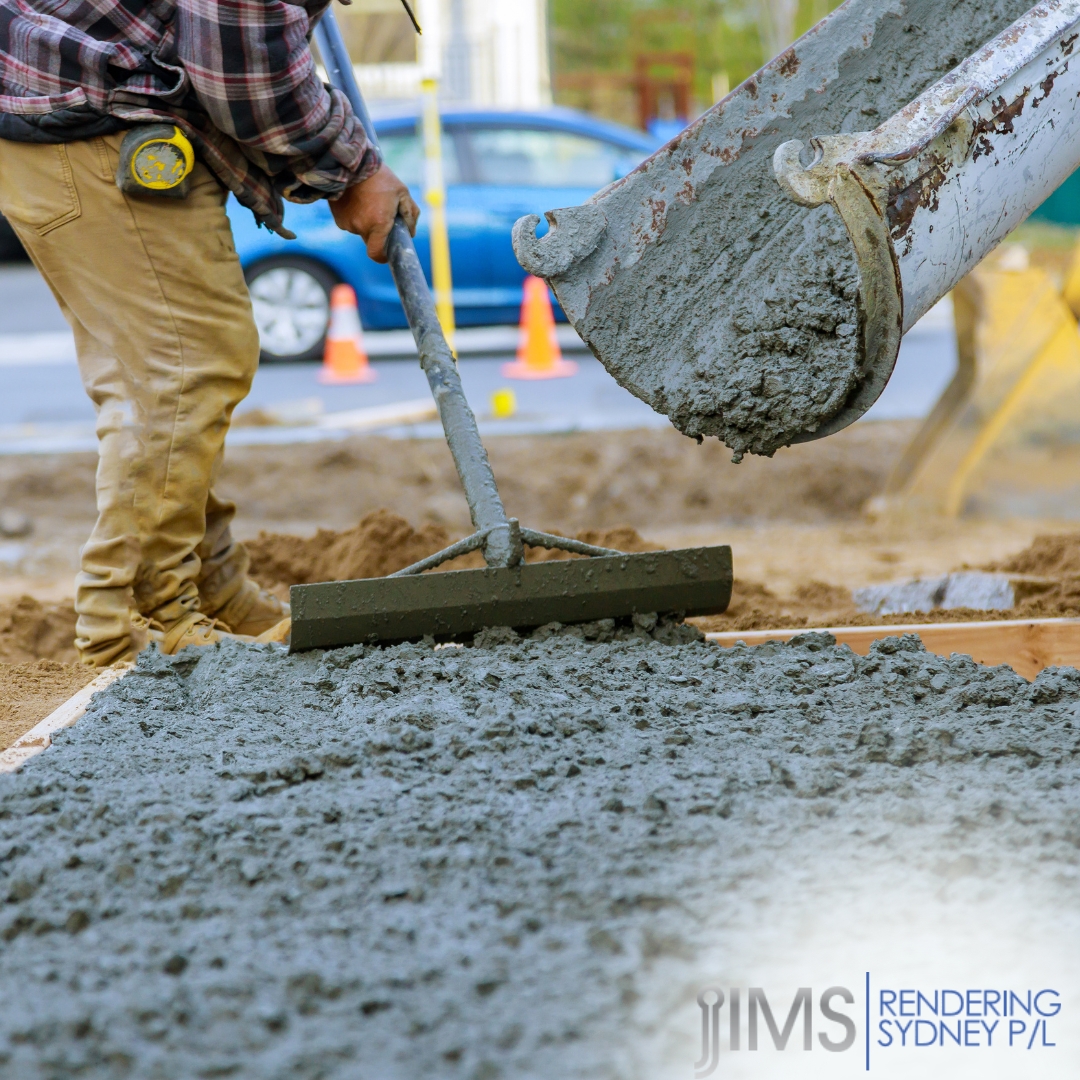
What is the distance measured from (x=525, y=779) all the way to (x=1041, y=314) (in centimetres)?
374

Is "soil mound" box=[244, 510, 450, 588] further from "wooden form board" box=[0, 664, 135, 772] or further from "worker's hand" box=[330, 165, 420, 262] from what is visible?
"wooden form board" box=[0, 664, 135, 772]

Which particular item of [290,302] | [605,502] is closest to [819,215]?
[605,502]

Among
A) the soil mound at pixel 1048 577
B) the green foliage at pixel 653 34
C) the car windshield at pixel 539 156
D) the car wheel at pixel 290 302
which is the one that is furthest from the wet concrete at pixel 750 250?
the green foliage at pixel 653 34

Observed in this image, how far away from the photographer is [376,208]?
2932 millimetres

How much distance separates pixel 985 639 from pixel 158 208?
6.79ft

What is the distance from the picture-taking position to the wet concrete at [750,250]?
261 cm

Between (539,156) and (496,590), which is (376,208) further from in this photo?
(539,156)

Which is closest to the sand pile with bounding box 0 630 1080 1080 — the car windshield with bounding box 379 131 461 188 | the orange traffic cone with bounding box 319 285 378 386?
the orange traffic cone with bounding box 319 285 378 386

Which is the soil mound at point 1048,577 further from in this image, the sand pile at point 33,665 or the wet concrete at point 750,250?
the sand pile at point 33,665

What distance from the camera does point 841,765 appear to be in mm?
1856

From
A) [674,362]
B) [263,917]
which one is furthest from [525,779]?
[674,362]

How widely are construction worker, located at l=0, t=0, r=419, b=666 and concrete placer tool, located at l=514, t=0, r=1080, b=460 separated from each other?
0.59m

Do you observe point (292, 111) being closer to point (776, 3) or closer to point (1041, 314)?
point (1041, 314)

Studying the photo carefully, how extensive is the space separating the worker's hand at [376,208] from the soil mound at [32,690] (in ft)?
4.05
